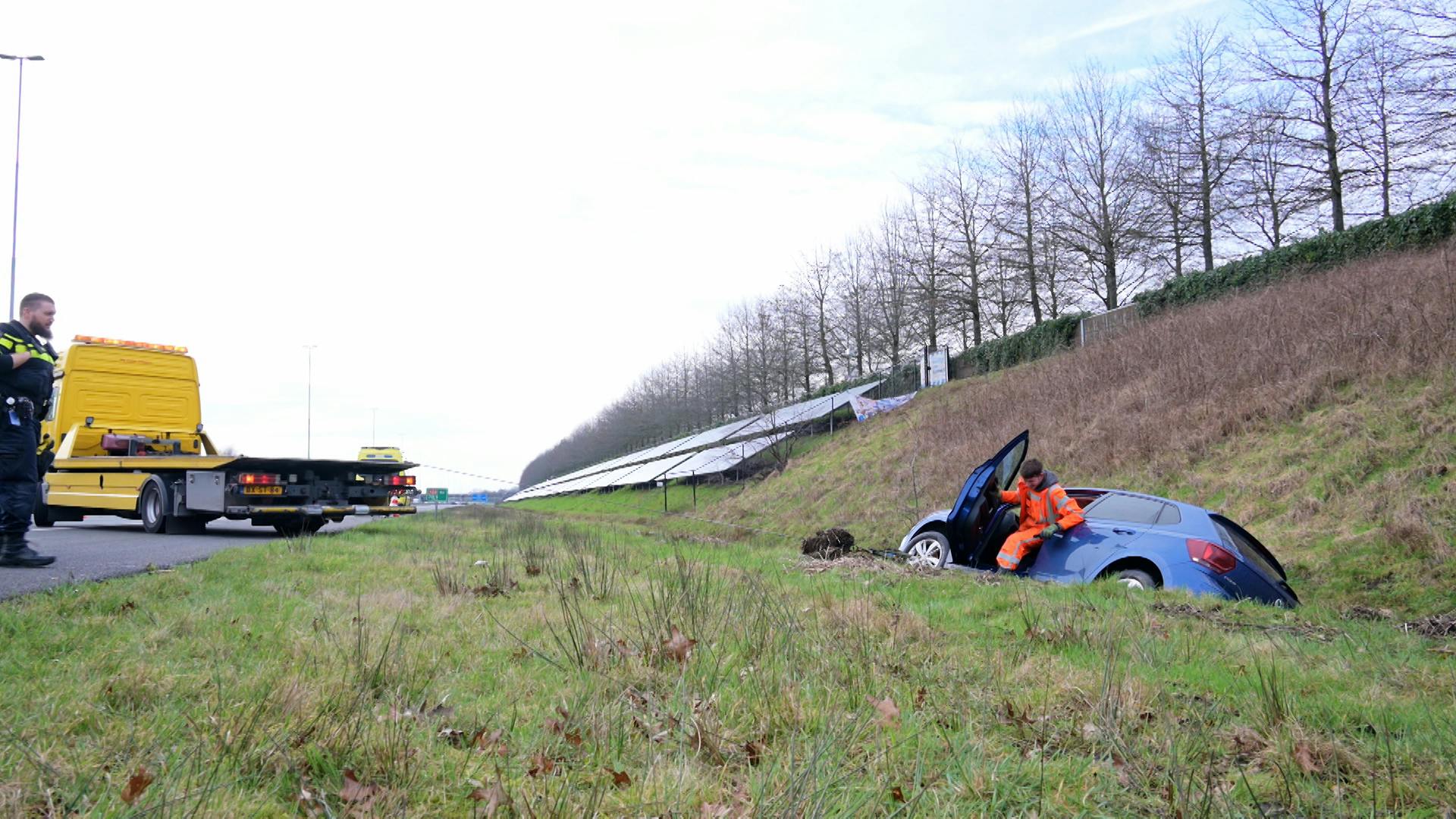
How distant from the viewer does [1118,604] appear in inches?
249

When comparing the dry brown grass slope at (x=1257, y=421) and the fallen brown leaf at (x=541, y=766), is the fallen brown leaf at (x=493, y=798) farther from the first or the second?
the dry brown grass slope at (x=1257, y=421)

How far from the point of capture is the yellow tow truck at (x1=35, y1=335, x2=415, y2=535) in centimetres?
1316

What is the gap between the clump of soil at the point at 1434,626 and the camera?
21.5 ft

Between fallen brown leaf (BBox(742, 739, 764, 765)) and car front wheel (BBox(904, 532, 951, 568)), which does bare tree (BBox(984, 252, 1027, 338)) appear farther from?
fallen brown leaf (BBox(742, 739, 764, 765))

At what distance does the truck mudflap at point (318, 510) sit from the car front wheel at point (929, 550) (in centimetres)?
945

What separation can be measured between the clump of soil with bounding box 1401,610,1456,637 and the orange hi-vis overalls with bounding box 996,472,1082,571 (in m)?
2.64

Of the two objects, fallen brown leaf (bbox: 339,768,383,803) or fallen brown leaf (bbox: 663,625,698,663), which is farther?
fallen brown leaf (bbox: 663,625,698,663)

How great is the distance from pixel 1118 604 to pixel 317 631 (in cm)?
533

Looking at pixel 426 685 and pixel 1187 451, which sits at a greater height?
pixel 1187 451

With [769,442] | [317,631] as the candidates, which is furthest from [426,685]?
[769,442]

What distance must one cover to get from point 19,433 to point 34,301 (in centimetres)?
108

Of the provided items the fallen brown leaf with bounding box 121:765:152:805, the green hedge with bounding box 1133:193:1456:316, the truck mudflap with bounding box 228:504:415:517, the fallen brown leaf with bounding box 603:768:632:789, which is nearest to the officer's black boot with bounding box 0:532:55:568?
the fallen brown leaf with bounding box 121:765:152:805

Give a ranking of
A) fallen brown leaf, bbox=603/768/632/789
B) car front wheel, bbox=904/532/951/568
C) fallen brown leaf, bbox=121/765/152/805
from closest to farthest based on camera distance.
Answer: fallen brown leaf, bbox=121/765/152/805, fallen brown leaf, bbox=603/768/632/789, car front wheel, bbox=904/532/951/568

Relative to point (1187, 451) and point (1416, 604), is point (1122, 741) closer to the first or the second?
point (1416, 604)
